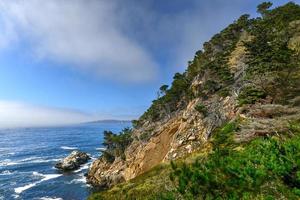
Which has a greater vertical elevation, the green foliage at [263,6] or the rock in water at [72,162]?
the green foliage at [263,6]

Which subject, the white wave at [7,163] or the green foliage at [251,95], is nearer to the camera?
the green foliage at [251,95]

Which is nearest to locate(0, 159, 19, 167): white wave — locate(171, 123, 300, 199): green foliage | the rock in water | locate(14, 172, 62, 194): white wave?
the rock in water

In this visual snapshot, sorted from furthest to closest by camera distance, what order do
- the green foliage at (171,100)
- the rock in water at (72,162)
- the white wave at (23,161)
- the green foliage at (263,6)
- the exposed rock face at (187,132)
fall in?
the white wave at (23,161)
the rock in water at (72,162)
the green foliage at (263,6)
the green foliage at (171,100)
the exposed rock face at (187,132)

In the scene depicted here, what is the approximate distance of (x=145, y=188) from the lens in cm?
3569

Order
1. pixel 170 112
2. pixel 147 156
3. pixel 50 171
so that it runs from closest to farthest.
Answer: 1. pixel 147 156
2. pixel 170 112
3. pixel 50 171

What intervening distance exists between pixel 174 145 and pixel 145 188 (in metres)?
16.1

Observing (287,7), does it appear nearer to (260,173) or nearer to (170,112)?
(170,112)

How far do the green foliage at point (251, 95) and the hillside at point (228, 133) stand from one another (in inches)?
4.3

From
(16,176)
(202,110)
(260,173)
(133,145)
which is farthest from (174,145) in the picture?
(16,176)

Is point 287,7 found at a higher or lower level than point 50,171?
higher

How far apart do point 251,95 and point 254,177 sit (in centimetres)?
2613

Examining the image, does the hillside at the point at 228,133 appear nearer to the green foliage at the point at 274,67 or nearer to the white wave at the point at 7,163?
the green foliage at the point at 274,67

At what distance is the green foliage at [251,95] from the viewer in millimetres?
33153

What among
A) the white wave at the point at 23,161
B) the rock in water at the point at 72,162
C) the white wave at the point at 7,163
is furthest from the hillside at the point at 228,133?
the white wave at the point at 7,163
